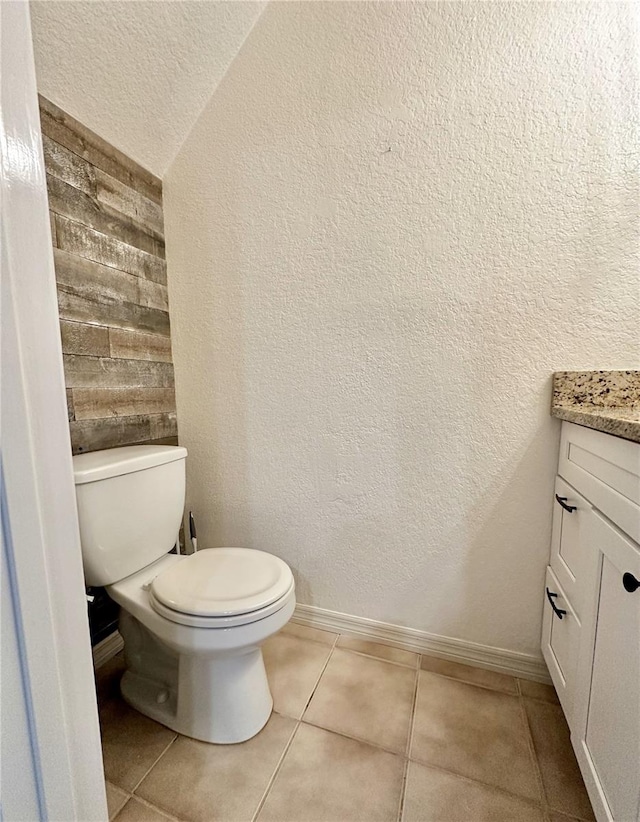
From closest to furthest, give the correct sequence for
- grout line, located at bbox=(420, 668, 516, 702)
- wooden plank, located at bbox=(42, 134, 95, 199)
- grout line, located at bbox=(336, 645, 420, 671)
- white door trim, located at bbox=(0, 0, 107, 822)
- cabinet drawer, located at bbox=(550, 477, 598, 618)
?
white door trim, located at bbox=(0, 0, 107, 822) < cabinet drawer, located at bbox=(550, 477, 598, 618) < wooden plank, located at bbox=(42, 134, 95, 199) < grout line, located at bbox=(420, 668, 516, 702) < grout line, located at bbox=(336, 645, 420, 671)

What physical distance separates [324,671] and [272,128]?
1.90 m

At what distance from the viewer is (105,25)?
1.01 metres

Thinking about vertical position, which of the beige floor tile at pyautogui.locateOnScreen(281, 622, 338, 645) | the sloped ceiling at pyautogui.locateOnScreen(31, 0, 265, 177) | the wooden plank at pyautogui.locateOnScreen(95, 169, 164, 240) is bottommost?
the beige floor tile at pyautogui.locateOnScreen(281, 622, 338, 645)

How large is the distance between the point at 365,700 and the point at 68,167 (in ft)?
6.18

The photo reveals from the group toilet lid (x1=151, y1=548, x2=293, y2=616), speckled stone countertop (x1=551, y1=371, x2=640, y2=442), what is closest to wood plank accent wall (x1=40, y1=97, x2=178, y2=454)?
toilet lid (x1=151, y1=548, x2=293, y2=616)

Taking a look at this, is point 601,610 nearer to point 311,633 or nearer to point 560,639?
point 560,639

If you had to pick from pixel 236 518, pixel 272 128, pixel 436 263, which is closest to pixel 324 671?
pixel 236 518

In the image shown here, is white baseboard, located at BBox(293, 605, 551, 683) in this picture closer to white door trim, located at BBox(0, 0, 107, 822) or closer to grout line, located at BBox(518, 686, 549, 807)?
grout line, located at BBox(518, 686, 549, 807)

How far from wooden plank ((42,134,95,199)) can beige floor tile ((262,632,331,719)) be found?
1.71 m

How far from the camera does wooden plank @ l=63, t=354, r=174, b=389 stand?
1.13m

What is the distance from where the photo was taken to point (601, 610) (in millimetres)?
725

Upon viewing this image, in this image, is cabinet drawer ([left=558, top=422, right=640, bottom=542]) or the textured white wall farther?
the textured white wall

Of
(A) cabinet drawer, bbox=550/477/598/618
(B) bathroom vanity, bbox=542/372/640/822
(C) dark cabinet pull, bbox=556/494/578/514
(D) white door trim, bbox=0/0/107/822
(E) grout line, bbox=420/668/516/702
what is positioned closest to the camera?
(D) white door trim, bbox=0/0/107/822

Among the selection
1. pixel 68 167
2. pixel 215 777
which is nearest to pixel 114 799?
pixel 215 777
